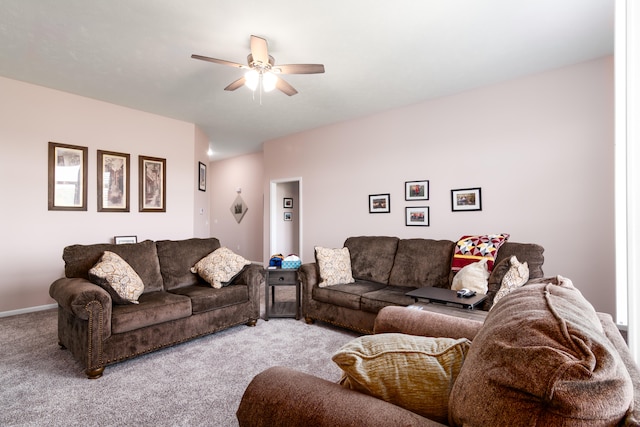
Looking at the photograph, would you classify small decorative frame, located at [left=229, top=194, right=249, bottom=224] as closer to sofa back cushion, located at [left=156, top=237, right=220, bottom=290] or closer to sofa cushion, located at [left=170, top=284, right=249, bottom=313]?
sofa back cushion, located at [left=156, top=237, right=220, bottom=290]

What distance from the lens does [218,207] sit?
903cm

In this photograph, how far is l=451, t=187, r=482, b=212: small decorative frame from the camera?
4090 mm

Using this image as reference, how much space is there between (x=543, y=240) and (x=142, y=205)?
5524mm

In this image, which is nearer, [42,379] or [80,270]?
[42,379]

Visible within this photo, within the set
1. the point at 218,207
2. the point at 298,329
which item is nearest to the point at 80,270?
the point at 298,329

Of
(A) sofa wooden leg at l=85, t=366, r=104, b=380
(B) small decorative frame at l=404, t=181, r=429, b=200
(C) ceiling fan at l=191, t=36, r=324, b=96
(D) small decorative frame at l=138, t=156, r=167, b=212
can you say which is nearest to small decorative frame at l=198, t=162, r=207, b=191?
(D) small decorative frame at l=138, t=156, r=167, b=212

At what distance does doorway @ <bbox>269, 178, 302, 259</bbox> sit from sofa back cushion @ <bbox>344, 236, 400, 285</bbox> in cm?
258

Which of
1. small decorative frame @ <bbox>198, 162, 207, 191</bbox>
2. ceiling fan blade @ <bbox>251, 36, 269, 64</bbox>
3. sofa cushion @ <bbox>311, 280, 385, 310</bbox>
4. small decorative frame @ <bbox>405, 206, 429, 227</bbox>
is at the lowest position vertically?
sofa cushion @ <bbox>311, 280, 385, 310</bbox>

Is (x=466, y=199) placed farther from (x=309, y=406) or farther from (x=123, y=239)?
(x=123, y=239)

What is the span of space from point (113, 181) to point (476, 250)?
490 cm

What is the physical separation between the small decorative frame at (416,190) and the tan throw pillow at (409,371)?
3.83m

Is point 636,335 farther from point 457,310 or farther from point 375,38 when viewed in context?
point 375,38

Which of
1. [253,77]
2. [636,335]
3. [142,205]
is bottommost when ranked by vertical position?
[636,335]

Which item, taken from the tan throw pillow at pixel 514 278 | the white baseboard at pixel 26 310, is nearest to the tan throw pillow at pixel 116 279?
the white baseboard at pixel 26 310
